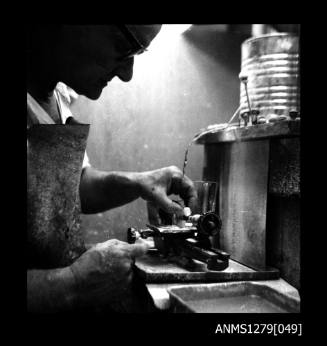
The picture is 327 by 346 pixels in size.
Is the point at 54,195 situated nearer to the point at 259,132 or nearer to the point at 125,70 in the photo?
the point at 125,70

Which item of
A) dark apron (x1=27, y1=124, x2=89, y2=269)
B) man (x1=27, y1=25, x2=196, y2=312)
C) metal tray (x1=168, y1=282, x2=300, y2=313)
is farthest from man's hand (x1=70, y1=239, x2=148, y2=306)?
metal tray (x1=168, y1=282, x2=300, y2=313)

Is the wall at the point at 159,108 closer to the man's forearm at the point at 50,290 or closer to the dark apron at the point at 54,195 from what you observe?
the dark apron at the point at 54,195

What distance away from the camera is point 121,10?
152 centimetres

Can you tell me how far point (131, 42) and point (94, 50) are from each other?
8.6 inches

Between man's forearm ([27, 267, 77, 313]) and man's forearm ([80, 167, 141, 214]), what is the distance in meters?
0.95

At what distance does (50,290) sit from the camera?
1.72 m

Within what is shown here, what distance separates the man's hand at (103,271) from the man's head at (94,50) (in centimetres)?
103

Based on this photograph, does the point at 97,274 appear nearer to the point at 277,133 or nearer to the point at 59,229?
the point at 59,229

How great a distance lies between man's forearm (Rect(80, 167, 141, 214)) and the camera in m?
2.65

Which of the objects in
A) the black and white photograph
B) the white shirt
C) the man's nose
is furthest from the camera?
the man's nose

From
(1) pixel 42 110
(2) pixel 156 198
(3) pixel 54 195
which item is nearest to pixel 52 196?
(3) pixel 54 195

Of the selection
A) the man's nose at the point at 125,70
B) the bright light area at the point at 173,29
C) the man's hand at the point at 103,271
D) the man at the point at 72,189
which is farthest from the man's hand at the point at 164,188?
the bright light area at the point at 173,29

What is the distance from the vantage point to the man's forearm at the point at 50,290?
66.6 inches

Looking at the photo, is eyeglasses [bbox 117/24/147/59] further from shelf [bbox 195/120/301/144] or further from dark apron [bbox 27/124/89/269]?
shelf [bbox 195/120/301/144]
